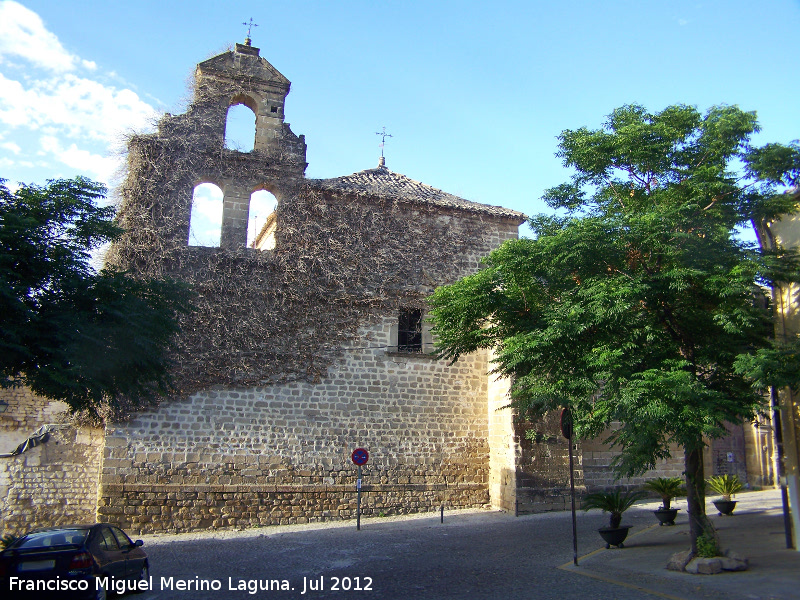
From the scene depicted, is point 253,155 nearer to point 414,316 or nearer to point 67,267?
point 414,316

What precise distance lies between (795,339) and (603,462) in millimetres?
9091

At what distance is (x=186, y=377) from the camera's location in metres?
15.3

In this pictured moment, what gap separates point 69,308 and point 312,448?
7.32m

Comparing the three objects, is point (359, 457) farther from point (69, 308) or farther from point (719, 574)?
point (719, 574)

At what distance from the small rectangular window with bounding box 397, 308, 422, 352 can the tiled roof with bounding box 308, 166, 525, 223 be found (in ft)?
10.3

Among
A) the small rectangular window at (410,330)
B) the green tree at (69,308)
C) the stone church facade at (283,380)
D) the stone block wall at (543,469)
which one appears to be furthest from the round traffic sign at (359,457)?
the green tree at (69,308)

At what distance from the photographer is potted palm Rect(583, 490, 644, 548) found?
11289 mm

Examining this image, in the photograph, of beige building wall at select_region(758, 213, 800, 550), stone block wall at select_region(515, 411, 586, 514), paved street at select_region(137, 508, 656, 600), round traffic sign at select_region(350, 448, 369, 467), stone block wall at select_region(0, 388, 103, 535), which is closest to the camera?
paved street at select_region(137, 508, 656, 600)

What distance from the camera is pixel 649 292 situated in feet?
31.5

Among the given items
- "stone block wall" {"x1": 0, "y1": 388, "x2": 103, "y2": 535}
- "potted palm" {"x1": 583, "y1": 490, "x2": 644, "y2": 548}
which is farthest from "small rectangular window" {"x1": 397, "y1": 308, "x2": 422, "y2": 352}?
"stone block wall" {"x1": 0, "y1": 388, "x2": 103, "y2": 535}

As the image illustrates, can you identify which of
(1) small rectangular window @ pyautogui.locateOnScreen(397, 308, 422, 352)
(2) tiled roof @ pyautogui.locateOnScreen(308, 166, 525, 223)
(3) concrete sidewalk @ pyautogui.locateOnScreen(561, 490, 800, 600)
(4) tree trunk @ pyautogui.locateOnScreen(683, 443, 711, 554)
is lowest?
(3) concrete sidewalk @ pyautogui.locateOnScreen(561, 490, 800, 600)

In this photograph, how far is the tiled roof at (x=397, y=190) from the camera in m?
17.4

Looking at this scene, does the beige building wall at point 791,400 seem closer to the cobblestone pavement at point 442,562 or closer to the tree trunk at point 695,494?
the cobblestone pavement at point 442,562

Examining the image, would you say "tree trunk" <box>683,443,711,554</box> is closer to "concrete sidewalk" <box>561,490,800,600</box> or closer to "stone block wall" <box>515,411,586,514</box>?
"concrete sidewalk" <box>561,490,800,600</box>
